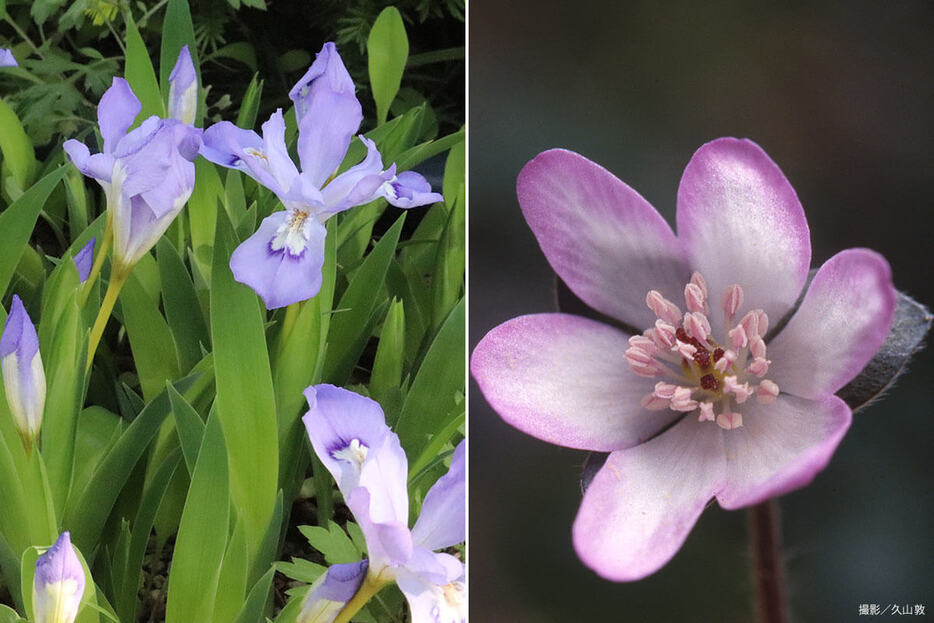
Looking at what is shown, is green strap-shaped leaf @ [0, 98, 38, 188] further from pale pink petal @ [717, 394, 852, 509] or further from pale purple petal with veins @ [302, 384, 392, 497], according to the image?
pale pink petal @ [717, 394, 852, 509]

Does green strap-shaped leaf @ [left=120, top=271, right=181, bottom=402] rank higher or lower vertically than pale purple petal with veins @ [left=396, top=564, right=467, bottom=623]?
higher

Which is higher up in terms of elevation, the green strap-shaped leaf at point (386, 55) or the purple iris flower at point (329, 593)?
the green strap-shaped leaf at point (386, 55)

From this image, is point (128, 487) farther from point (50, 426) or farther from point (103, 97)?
point (103, 97)

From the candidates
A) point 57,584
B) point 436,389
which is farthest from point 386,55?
point 57,584

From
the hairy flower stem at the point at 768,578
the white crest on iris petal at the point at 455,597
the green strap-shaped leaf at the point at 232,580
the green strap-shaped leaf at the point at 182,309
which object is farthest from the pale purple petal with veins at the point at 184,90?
the hairy flower stem at the point at 768,578

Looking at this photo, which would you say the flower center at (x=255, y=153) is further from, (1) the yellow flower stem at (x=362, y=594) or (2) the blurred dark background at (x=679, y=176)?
(1) the yellow flower stem at (x=362, y=594)

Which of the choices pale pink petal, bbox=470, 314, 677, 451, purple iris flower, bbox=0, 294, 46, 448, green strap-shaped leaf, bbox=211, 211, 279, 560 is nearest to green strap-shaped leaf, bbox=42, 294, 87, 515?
purple iris flower, bbox=0, 294, 46, 448
